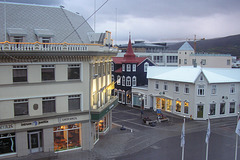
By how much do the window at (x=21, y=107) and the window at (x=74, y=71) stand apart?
4808 millimetres

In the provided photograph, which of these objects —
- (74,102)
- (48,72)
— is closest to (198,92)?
(74,102)

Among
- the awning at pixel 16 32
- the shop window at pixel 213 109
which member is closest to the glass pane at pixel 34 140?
the awning at pixel 16 32

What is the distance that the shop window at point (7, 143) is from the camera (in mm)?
22000

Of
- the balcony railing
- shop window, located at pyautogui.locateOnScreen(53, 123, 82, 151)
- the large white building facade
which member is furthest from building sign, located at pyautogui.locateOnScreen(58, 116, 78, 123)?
the balcony railing

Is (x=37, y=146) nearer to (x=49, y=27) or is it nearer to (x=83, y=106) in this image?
(x=83, y=106)

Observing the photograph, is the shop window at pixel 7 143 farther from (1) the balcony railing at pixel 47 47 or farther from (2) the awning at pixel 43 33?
(2) the awning at pixel 43 33

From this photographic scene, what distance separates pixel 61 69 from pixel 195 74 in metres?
23.5

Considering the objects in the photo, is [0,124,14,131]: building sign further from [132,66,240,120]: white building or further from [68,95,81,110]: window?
[132,66,240,120]: white building

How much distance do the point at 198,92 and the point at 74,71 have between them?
22.1 meters

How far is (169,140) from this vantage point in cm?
2894

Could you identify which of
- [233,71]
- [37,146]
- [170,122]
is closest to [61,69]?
[37,146]

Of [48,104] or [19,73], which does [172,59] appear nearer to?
[48,104]

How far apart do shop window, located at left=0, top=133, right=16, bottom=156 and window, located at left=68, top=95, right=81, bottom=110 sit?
583cm

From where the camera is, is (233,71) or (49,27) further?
(233,71)
